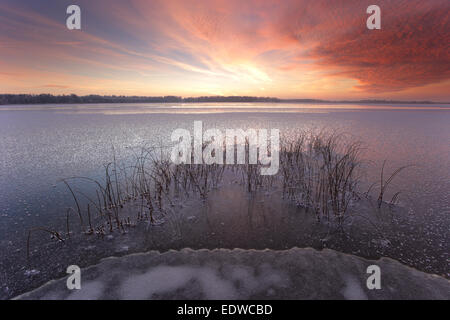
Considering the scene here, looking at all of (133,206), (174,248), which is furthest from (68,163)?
(174,248)

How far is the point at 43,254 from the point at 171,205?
1951 millimetres

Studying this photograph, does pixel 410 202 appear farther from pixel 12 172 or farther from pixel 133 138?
pixel 133 138

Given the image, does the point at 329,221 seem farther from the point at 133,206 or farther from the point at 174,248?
the point at 133,206

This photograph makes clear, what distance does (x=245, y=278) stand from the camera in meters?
2.32

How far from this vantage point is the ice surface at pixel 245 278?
2.11 meters

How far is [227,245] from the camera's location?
9.78ft

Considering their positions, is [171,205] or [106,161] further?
[106,161]

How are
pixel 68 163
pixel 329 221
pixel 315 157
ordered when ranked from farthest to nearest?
pixel 315 157 → pixel 68 163 → pixel 329 221

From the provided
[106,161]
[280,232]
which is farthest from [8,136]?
[280,232]

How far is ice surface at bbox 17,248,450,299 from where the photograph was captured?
2107 millimetres

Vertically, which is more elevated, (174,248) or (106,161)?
(106,161)

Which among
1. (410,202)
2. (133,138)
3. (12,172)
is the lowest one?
(410,202)

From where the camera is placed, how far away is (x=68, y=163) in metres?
6.31

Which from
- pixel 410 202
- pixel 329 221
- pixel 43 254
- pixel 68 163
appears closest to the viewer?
pixel 43 254
